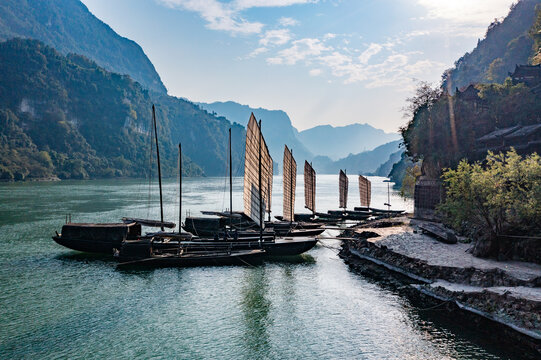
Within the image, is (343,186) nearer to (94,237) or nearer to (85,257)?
(94,237)

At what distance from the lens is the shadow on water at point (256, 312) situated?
1522 centimetres

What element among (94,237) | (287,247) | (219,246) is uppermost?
(94,237)

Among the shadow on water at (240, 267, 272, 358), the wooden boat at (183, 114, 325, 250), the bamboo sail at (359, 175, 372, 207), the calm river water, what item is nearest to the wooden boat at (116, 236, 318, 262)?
the wooden boat at (183, 114, 325, 250)

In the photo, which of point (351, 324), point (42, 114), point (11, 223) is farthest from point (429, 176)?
point (42, 114)

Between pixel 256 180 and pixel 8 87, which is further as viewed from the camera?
pixel 8 87

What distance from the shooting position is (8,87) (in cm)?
18075

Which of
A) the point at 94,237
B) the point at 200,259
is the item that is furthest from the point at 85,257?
the point at 200,259

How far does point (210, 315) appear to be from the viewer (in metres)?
18.2

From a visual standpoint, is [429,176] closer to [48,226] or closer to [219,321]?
[219,321]

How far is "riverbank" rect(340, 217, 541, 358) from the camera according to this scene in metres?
14.3

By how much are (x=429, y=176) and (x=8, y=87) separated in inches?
8587

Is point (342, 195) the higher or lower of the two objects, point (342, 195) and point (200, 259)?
the higher

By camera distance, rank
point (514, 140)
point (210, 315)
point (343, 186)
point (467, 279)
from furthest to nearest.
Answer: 1. point (343, 186)
2. point (514, 140)
3. point (467, 279)
4. point (210, 315)

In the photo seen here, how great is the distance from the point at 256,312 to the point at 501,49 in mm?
136101
